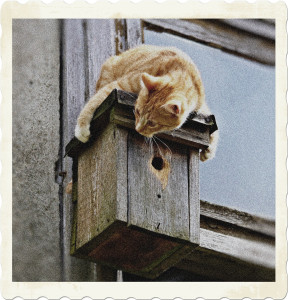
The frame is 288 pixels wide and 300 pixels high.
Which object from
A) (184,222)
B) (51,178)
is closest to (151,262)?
(184,222)

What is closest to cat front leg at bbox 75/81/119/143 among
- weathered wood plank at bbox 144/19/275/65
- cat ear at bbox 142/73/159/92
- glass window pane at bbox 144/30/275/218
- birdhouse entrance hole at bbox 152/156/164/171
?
cat ear at bbox 142/73/159/92

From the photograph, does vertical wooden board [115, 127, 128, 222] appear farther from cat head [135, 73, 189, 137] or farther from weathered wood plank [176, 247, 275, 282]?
weathered wood plank [176, 247, 275, 282]

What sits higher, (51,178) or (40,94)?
(40,94)

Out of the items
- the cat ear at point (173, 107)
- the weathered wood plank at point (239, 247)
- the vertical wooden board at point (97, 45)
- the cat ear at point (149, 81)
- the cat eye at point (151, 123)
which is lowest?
the weathered wood plank at point (239, 247)

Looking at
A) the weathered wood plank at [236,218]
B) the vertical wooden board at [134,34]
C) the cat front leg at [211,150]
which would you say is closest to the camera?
the cat front leg at [211,150]

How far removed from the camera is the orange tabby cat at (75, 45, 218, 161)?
3.14 m

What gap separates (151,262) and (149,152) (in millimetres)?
433

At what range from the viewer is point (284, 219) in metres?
3.22

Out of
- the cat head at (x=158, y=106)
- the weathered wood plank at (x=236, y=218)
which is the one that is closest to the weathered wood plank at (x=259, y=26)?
the cat head at (x=158, y=106)

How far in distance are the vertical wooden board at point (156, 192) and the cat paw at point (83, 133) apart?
0.20 metres

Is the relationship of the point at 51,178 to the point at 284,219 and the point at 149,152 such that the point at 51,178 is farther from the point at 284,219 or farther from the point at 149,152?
the point at 284,219

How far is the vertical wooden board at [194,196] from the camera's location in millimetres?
2993

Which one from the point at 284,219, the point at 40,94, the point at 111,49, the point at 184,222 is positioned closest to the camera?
the point at 184,222

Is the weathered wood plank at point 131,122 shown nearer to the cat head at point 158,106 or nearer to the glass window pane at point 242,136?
the cat head at point 158,106
